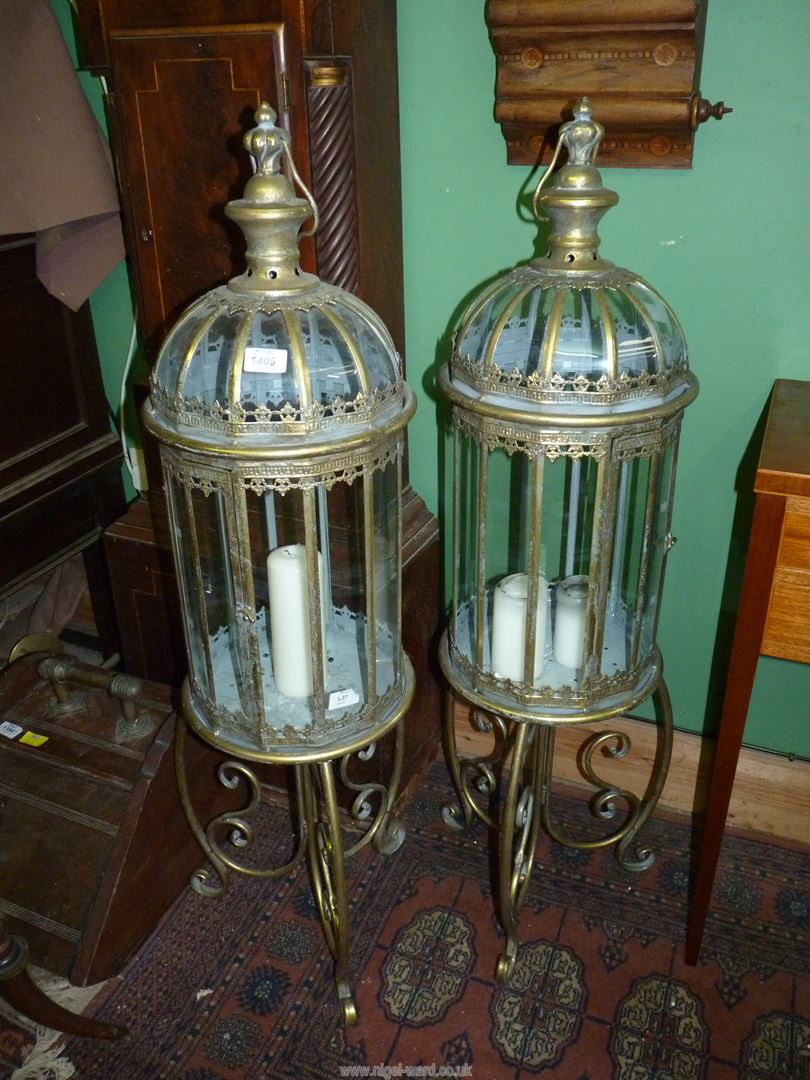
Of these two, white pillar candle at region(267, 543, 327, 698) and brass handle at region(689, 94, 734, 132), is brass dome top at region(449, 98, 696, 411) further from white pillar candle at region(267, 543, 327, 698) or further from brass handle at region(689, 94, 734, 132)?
white pillar candle at region(267, 543, 327, 698)

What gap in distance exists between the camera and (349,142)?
137 centimetres

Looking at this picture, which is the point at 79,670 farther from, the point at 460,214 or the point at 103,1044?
the point at 460,214

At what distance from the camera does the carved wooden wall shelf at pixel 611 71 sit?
1262mm

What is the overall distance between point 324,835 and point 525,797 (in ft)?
1.17

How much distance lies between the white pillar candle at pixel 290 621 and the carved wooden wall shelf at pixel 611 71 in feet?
2.44

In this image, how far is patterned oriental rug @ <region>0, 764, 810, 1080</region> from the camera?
1.43m

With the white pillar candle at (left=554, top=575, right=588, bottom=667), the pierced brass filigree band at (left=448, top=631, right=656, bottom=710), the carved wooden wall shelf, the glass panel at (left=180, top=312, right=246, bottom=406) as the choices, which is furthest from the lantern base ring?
the carved wooden wall shelf

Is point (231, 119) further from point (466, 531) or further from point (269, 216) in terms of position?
point (466, 531)

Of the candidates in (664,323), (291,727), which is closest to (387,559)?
(291,727)

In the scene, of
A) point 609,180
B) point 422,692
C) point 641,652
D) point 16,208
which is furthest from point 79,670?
point 609,180

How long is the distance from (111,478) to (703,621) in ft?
4.06

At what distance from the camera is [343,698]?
1298 millimetres

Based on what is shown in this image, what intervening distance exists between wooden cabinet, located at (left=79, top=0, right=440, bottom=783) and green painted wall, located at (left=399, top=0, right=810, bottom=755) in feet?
0.22

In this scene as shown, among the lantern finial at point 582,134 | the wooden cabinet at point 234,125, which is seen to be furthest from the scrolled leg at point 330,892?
the lantern finial at point 582,134
